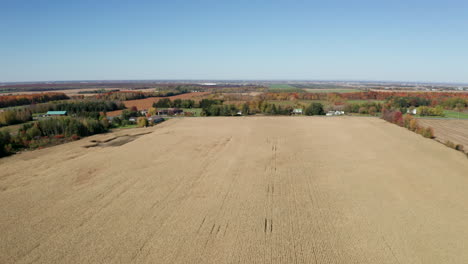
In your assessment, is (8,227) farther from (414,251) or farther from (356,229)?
(414,251)

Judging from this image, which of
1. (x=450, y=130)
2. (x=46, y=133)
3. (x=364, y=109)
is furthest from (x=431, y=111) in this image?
(x=46, y=133)

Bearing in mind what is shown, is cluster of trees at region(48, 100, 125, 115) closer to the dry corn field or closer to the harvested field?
the dry corn field

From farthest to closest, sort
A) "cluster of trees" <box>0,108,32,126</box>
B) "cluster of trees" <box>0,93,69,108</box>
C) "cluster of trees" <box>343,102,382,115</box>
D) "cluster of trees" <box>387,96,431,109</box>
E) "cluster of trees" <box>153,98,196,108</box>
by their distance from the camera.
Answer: "cluster of trees" <box>153,98,196,108</box>
"cluster of trees" <box>0,93,69,108</box>
"cluster of trees" <box>387,96,431,109</box>
"cluster of trees" <box>343,102,382,115</box>
"cluster of trees" <box>0,108,32,126</box>

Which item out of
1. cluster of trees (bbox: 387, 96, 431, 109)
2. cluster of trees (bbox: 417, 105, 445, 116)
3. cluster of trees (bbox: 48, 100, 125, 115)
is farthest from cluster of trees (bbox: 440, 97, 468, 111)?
cluster of trees (bbox: 48, 100, 125, 115)

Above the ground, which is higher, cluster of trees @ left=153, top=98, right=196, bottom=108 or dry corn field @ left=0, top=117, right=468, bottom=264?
cluster of trees @ left=153, top=98, right=196, bottom=108

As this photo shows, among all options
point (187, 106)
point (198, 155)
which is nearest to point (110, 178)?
point (198, 155)
